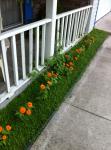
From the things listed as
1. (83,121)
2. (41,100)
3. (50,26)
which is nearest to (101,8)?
(50,26)

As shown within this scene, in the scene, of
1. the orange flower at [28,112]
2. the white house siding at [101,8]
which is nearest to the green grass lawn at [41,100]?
the orange flower at [28,112]

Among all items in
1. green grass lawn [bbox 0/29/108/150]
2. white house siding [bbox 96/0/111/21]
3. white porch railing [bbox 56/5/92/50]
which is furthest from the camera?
white house siding [bbox 96/0/111/21]

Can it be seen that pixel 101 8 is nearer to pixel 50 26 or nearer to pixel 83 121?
pixel 50 26

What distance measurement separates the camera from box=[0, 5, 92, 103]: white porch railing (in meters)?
2.10

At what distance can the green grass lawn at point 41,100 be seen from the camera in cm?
193

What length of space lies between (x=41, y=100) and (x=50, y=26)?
111 centimetres

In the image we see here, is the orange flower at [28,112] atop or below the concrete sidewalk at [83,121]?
atop

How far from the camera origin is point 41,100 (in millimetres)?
2412

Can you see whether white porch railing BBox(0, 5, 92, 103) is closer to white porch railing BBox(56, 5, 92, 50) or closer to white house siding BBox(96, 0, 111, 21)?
white porch railing BBox(56, 5, 92, 50)

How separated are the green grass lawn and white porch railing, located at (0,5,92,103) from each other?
0.16 metres

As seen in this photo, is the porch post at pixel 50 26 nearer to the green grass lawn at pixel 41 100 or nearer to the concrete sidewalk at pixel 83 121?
the green grass lawn at pixel 41 100

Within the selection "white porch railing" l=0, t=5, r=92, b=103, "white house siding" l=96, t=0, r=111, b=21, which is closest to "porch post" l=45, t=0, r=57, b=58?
"white porch railing" l=0, t=5, r=92, b=103

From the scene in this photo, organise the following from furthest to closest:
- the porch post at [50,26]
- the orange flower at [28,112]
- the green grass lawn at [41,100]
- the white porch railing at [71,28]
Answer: the white porch railing at [71,28] < the porch post at [50,26] < the orange flower at [28,112] < the green grass lawn at [41,100]

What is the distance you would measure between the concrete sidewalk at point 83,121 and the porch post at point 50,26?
728 mm
